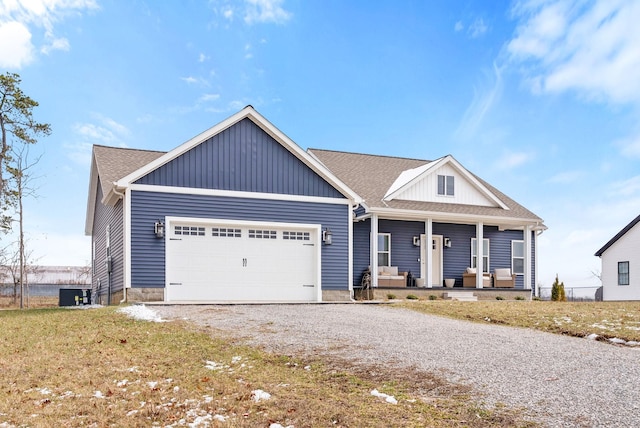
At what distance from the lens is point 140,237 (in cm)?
1623

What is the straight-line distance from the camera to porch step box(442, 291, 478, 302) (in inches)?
832

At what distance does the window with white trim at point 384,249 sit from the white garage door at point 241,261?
13.4 ft

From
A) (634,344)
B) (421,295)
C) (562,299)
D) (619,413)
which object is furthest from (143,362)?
(562,299)

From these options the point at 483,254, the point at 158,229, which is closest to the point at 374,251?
the point at 483,254

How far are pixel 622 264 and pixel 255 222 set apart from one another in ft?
68.6

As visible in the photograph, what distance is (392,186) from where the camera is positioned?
22.9 meters

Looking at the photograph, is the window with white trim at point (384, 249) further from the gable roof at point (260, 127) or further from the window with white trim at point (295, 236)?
the window with white trim at point (295, 236)

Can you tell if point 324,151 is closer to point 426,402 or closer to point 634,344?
point 634,344

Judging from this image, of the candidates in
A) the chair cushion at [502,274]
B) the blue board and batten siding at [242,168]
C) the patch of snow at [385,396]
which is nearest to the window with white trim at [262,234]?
the blue board and batten siding at [242,168]

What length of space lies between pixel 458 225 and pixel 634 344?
12.7 metres

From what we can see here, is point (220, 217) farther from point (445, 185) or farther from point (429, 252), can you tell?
point (445, 185)

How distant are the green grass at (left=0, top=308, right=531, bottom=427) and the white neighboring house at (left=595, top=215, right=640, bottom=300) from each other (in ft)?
82.9

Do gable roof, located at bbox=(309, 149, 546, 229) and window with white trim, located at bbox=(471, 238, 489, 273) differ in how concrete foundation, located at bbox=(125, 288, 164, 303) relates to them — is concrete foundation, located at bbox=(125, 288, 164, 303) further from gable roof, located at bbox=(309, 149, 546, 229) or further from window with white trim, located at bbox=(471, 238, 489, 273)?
window with white trim, located at bbox=(471, 238, 489, 273)

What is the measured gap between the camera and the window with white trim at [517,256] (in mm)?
24391
